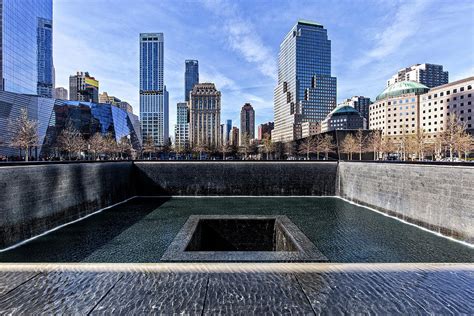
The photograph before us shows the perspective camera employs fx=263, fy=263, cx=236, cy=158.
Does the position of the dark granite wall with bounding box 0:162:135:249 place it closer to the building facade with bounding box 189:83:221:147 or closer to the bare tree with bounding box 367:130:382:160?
the bare tree with bounding box 367:130:382:160

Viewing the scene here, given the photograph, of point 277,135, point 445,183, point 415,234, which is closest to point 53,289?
point 415,234

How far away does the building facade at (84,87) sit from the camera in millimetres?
155875

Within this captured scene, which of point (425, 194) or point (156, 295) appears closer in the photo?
point (156, 295)

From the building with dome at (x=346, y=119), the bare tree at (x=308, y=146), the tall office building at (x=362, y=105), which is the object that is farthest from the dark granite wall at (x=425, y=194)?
the tall office building at (x=362, y=105)

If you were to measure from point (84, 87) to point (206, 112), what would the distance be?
98.9 metres

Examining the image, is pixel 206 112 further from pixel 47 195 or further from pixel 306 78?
pixel 47 195

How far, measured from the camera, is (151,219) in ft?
51.4

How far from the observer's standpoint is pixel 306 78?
145625 mm

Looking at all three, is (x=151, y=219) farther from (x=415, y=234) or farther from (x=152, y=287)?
(x=415, y=234)

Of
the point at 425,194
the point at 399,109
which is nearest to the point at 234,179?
the point at 425,194

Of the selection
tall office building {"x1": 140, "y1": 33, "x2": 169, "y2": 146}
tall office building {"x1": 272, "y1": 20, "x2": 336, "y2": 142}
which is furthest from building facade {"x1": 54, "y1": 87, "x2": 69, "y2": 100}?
tall office building {"x1": 272, "y1": 20, "x2": 336, "y2": 142}

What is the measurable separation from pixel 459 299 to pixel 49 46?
161 meters

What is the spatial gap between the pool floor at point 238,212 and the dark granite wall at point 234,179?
15.9ft

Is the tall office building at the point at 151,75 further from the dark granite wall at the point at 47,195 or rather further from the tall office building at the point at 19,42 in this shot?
the dark granite wall at the point at 47,195
